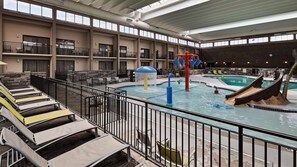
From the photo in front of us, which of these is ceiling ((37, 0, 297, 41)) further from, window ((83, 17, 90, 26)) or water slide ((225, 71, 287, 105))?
water slide ((225, 71, 287, 105))

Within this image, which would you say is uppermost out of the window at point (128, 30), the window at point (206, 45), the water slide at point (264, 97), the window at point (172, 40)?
the window at point (206, 45)

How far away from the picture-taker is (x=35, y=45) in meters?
14.7

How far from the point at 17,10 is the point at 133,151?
51.9 feet

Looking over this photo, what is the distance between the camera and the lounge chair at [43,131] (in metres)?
2.61

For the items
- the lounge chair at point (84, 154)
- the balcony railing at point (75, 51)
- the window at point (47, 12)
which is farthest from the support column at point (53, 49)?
the lounge chair at point (84, 154)

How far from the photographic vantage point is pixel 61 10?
15.6 metres

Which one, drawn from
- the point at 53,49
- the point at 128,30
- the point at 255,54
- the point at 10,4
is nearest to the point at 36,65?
the point at 53,49

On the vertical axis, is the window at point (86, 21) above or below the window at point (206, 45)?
below

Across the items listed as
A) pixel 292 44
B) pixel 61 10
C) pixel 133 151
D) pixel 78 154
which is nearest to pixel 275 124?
pixel 133 151

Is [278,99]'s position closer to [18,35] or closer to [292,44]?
[18,35]

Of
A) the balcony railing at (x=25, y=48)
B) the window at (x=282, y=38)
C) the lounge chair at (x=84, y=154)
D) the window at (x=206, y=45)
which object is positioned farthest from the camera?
the window at (x=206, y=45)

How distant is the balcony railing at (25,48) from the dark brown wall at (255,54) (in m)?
29.5

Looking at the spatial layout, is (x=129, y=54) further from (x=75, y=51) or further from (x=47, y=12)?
(x=47, y=12)

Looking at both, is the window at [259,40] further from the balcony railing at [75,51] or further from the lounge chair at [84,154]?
the lounge chair at [84,154]
